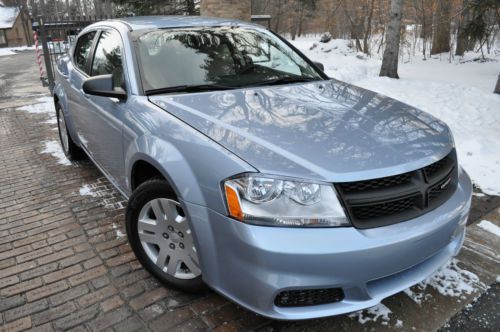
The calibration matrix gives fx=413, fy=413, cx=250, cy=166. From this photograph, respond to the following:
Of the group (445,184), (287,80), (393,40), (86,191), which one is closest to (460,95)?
(393,40)

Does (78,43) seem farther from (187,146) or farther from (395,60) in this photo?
(395,60)

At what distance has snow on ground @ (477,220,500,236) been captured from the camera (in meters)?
3.34

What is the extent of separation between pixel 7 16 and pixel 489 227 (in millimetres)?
74772

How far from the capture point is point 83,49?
14.0 feet

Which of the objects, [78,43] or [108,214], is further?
[78,43]

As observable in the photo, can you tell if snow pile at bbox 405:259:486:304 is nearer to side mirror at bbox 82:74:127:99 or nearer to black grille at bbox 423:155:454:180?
black grille at bbox 423:155:454:180

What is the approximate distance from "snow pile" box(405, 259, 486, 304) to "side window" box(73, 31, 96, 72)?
3.45 meters

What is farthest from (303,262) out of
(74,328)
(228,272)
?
(74,328)

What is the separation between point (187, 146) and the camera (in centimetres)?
224

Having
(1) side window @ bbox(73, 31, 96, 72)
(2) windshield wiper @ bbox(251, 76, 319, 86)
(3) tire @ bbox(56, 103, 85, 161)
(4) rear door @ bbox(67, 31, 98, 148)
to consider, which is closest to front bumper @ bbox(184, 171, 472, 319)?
(2) windshield wiper @ bbox(251, 76, 319, 86)

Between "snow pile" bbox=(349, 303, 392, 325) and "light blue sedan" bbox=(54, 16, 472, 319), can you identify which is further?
"snow pile" bbox=(349, 303, 392, 325)

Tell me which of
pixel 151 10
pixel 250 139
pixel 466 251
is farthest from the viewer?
pixel 151 10

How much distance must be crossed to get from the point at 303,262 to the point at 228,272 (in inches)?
16.0

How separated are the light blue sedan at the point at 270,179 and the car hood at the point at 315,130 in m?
0.01
